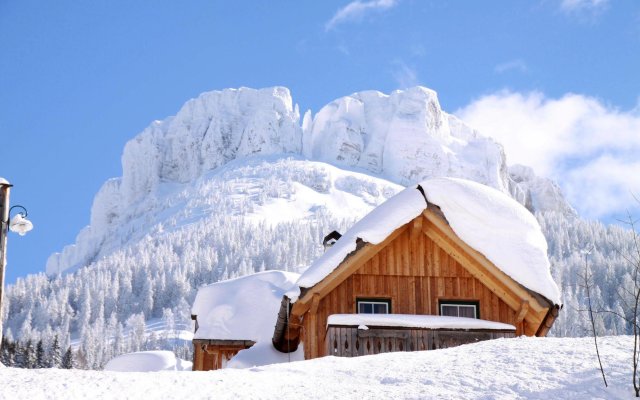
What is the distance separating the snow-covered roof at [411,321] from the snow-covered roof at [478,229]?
33.7 inches

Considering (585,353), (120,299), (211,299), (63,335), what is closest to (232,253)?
(120,299)

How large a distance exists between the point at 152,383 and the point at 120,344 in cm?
13182

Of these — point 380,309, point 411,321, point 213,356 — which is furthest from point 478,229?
point 213,356

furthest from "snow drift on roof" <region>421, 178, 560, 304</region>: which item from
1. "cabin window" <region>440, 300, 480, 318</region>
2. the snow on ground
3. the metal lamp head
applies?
the metal lamp head

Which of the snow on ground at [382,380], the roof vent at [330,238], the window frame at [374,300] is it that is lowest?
the snow on ground at [382,380]

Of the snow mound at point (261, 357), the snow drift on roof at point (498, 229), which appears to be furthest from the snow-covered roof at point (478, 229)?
the snow mound at point (261, 357)

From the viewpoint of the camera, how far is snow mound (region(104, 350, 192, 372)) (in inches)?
1121

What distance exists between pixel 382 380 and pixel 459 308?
7694 mm

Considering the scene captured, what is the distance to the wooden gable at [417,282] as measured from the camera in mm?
15945

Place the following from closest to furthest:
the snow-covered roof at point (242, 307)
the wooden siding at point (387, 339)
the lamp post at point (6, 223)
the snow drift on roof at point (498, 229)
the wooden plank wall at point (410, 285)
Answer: the lamp post at point (6, 223), the wooden siding at point (387, 339), the snow drift on roof at point (498, 229), the wooden plank wall at point (410, 285), the snow-covered roof at point (242, 307)

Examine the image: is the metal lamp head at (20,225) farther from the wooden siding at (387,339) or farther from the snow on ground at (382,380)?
the wooden siding at (387,339)

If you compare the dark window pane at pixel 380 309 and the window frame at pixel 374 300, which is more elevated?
the window frame at pixel 374 300

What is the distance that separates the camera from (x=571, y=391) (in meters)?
8.33

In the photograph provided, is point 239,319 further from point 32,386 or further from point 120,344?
point 120,344
